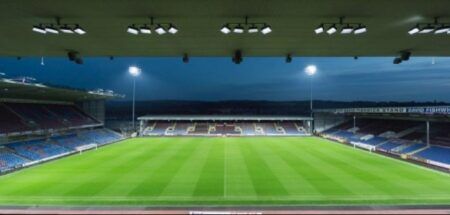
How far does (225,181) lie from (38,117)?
103 ft

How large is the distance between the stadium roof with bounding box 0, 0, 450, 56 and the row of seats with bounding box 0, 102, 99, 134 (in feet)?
102

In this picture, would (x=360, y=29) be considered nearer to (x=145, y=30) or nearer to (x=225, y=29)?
(x=225, y=29)

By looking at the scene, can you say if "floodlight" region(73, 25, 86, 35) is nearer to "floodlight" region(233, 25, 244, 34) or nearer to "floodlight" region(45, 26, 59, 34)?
"floodlight" region(45, 26, 59, 34)

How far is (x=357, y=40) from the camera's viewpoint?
9086 mm

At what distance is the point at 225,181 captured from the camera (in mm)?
24234

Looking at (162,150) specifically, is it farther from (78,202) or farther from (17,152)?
(78,202)

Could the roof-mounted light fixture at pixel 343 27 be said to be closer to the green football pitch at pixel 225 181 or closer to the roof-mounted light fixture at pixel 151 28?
the roof-mounted light fixture at pixel 151 28

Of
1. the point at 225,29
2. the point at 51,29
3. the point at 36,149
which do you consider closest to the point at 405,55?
the point at 225,29

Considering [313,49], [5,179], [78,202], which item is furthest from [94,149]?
[313,49]

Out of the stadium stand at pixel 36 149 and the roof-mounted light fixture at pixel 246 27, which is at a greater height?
the roof-mounted light fixture at pixel 246 27

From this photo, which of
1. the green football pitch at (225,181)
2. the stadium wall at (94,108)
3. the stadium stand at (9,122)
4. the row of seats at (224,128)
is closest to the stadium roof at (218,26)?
the green football pitch at (225,181)

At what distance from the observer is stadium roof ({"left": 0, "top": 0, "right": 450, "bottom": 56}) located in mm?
6559

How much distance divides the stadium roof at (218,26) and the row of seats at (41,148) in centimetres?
2335

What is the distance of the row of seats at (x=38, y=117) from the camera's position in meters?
38.7
